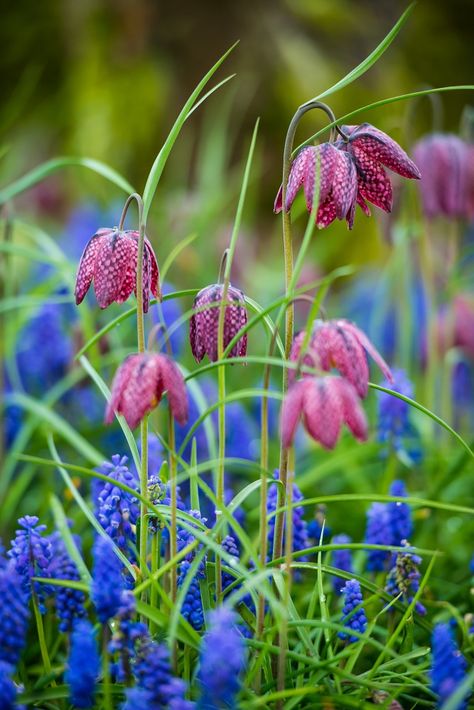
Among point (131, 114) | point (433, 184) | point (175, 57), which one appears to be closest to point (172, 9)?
point (175, 57)

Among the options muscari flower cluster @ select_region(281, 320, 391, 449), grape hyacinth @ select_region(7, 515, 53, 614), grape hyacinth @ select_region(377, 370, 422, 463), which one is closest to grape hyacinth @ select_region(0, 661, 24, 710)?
grape hyacinth @ select_region(7, 515, 53, 614)

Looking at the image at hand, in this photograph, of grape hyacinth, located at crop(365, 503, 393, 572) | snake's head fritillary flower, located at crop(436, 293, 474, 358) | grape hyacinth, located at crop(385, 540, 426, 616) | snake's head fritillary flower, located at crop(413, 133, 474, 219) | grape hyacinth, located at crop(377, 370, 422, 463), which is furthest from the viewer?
snake's head fritillary flower, located at crop(436, 293, 474, 358)

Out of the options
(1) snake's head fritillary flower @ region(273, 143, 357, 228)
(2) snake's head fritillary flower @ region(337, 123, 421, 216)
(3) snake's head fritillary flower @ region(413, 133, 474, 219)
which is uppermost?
(3) snake's head fritillary flower @ region(413, 133, 474, 219)

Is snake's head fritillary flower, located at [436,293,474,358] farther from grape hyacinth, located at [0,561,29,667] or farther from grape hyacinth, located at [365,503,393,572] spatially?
grape hyacinth, located at [0,561,29,667]

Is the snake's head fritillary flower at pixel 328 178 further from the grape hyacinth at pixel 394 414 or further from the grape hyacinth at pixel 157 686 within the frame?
the grape hyacinth at pixel 394 414

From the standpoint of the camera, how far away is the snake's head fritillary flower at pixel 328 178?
2.85 feet

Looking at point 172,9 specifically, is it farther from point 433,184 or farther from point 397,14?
point 433,184

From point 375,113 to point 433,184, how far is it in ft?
8.40

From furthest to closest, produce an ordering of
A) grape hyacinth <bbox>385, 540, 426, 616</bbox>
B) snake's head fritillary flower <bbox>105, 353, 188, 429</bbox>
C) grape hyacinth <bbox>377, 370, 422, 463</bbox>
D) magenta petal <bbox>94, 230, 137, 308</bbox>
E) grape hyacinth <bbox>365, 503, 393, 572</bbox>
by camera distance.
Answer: grape hyacinth <bbox>377, 370, 422, 463</bbox>, grape hyacinth <bbox>365, 503, 393, 572</bbox>, grape hyacinth <bbox>385, 540, 426, 616</bbox>, magenta petal <bbox>94, 230, 137, 308</bbox>, snake's head fritillary flower <bbox>105, 353, 188, 429</bbox>

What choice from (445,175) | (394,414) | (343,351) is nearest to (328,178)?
(343,351)

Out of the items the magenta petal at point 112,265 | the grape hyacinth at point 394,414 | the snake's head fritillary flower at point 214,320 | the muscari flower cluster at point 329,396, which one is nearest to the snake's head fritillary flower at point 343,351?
the muscari flower cluster at point 329,396

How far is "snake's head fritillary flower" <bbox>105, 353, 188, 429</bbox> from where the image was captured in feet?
2.68

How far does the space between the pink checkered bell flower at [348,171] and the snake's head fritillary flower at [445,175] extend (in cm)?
80

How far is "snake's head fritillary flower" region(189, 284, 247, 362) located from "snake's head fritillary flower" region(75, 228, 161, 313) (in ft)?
0.18
